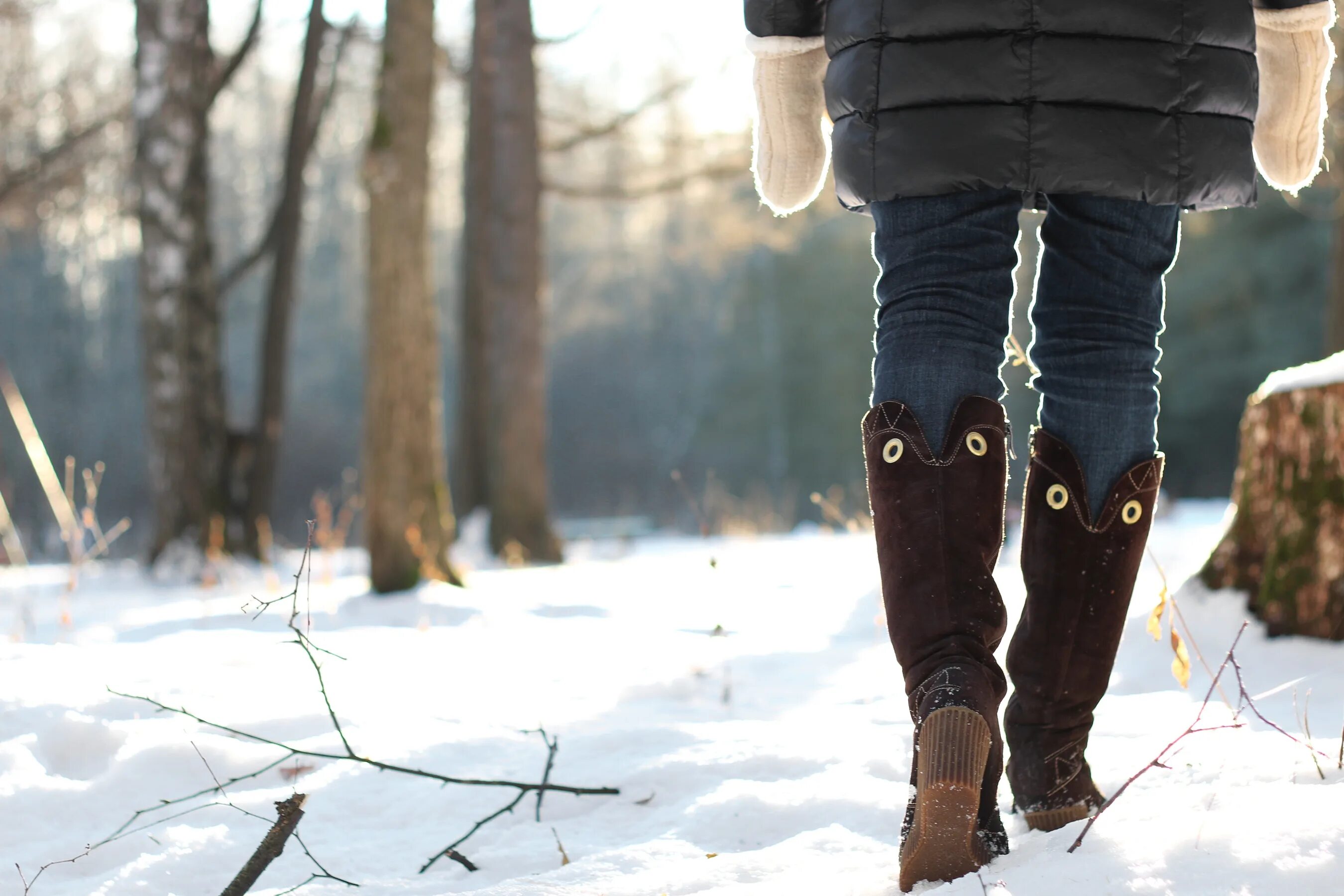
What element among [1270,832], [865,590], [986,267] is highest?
[986,267]

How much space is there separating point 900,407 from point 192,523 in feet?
16.7

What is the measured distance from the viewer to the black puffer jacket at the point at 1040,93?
3.94 feet

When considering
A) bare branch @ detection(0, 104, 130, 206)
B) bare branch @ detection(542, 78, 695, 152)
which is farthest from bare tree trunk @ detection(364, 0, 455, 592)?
bare branch @ detection(0, 104, 130, 206)

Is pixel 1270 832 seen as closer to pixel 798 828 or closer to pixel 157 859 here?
pixel 798 828

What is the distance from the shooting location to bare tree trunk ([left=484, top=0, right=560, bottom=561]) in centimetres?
739

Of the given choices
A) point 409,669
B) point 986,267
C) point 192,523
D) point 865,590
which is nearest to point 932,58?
point 986,267

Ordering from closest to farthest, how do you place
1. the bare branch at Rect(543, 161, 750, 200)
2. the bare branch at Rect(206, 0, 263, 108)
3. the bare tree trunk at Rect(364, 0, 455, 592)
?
the bare tree trunk at Rect(364, 0, 455, 592), the bare branch at Rect(206, 0, 263, 108), the bare branch at Rect(543, 161, 750, 200)

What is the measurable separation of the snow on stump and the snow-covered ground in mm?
76

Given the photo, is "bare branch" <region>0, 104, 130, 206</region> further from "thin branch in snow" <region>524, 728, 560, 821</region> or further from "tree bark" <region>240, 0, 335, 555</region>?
"thin branch in snow" <region>524, 728, 560, 821</region>

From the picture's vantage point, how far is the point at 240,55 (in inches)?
266

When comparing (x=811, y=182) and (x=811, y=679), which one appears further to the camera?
(x=811, y=679)

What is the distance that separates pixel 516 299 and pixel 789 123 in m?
6.14

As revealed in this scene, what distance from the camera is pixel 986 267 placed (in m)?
1.26

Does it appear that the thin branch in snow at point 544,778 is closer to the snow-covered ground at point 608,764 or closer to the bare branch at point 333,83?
the snow-covered ground at point 608,764
